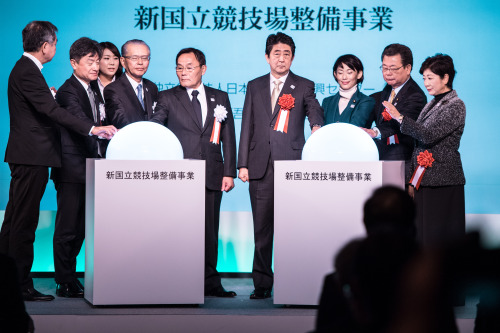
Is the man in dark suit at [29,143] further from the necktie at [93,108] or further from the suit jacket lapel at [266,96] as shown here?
the suit jacket lapel at [266,96]

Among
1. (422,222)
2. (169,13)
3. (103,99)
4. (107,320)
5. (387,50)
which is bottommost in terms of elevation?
(107,320)

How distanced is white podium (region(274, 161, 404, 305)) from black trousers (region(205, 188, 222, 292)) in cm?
75

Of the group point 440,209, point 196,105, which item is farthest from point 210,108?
point 440,209

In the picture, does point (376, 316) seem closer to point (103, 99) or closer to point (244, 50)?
point (103, 99)

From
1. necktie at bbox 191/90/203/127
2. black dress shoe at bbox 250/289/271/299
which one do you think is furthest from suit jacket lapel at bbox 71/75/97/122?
black dress shoe at bbox 250/289/271/299

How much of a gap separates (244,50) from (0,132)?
89.6 inches

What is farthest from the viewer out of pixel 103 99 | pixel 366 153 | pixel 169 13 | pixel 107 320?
pixel 169 13

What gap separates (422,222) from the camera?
13.0 ft

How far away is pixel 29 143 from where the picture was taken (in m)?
3.89

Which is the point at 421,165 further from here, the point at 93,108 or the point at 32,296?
the point at 32,296

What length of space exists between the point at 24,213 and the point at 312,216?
176 cm

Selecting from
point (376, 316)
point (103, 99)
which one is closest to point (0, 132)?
point (103, 99)

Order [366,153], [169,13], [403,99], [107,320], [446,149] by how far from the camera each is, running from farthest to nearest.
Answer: [169,13], [403,99], [446,149], [366,153], [107,320]

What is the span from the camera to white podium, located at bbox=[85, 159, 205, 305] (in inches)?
136
